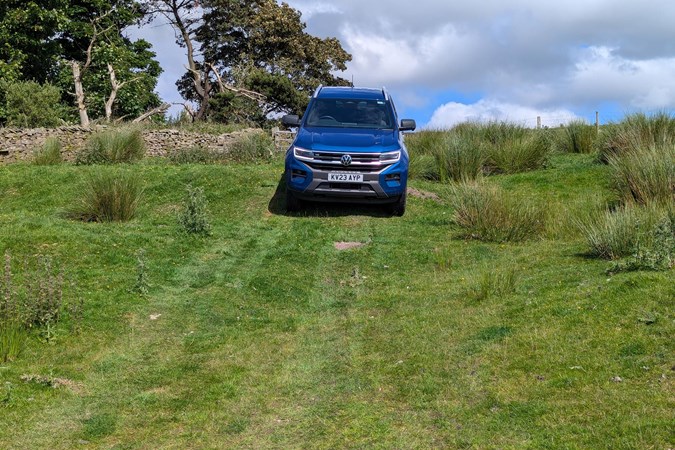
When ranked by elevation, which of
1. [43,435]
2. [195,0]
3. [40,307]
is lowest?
[43,435]

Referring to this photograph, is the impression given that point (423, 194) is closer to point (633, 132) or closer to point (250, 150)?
point (633, 132)

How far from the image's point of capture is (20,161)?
22.4 m

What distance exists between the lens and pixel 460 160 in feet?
55.9

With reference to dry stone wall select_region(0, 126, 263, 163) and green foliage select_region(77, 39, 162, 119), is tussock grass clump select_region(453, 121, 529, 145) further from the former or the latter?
green foliage select_region(77, 39, 162, 119)

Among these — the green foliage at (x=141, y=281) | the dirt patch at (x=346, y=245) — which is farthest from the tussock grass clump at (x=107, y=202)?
the green foliage at (x=141, y=281)

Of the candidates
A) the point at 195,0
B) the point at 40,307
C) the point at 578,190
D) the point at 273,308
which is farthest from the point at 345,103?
the point at 195,0

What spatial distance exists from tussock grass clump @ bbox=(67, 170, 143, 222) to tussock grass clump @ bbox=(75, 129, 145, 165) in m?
7.08

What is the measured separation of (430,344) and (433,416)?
59.4 inches

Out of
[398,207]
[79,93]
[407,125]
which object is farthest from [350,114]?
[79,93]

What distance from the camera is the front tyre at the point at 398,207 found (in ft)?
42.5

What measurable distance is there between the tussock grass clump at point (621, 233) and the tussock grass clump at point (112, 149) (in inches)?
527

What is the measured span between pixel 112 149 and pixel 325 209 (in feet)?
27.6

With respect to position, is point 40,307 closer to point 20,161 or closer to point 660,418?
point 660,418

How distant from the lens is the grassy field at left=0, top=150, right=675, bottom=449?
4.89 metres
